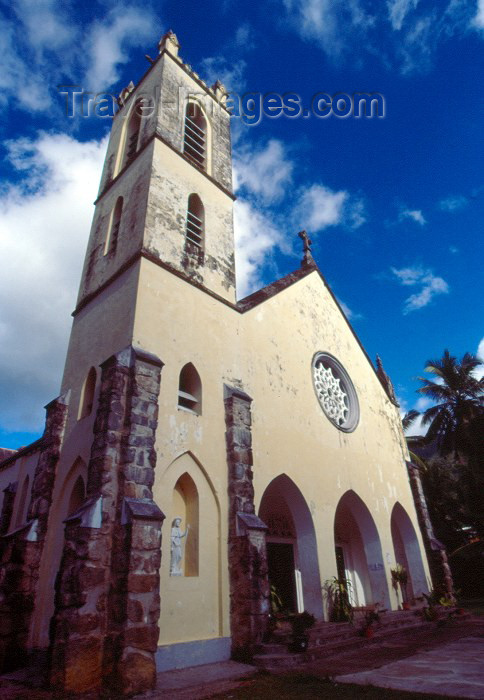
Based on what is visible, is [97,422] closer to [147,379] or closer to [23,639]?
[147,379]

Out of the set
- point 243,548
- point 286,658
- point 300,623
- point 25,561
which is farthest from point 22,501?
point 286,658

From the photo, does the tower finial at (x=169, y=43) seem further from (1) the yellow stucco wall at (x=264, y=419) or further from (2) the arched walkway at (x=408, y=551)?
(2) the arched walkway at (x=408, y=551)

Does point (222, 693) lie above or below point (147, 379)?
below

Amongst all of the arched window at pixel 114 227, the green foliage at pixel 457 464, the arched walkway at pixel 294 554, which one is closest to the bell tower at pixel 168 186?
the arched window at pixel 114 227

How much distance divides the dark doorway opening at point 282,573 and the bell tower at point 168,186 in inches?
268

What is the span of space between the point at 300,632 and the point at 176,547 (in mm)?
2772

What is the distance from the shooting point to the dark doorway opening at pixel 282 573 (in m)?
11.1

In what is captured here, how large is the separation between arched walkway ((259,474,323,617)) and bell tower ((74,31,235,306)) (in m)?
Result: 5.57

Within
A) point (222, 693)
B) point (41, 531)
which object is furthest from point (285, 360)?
point (222, 693)

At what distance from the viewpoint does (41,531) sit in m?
8.93

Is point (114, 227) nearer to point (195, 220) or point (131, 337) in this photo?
point (195, 220)

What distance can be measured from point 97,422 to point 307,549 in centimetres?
662

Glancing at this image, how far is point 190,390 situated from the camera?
31.9ft

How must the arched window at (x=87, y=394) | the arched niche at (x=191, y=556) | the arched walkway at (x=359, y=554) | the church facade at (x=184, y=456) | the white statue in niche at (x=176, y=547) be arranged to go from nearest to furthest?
1. the church facade at (x=184, y=456)
2. the arched niche at (x=191, y=556)
3. the white statue in niche at (x=176, y=547)
4. the arched window at (x=87, y=394)
5. the arched walkway at (x=359, y=554)
